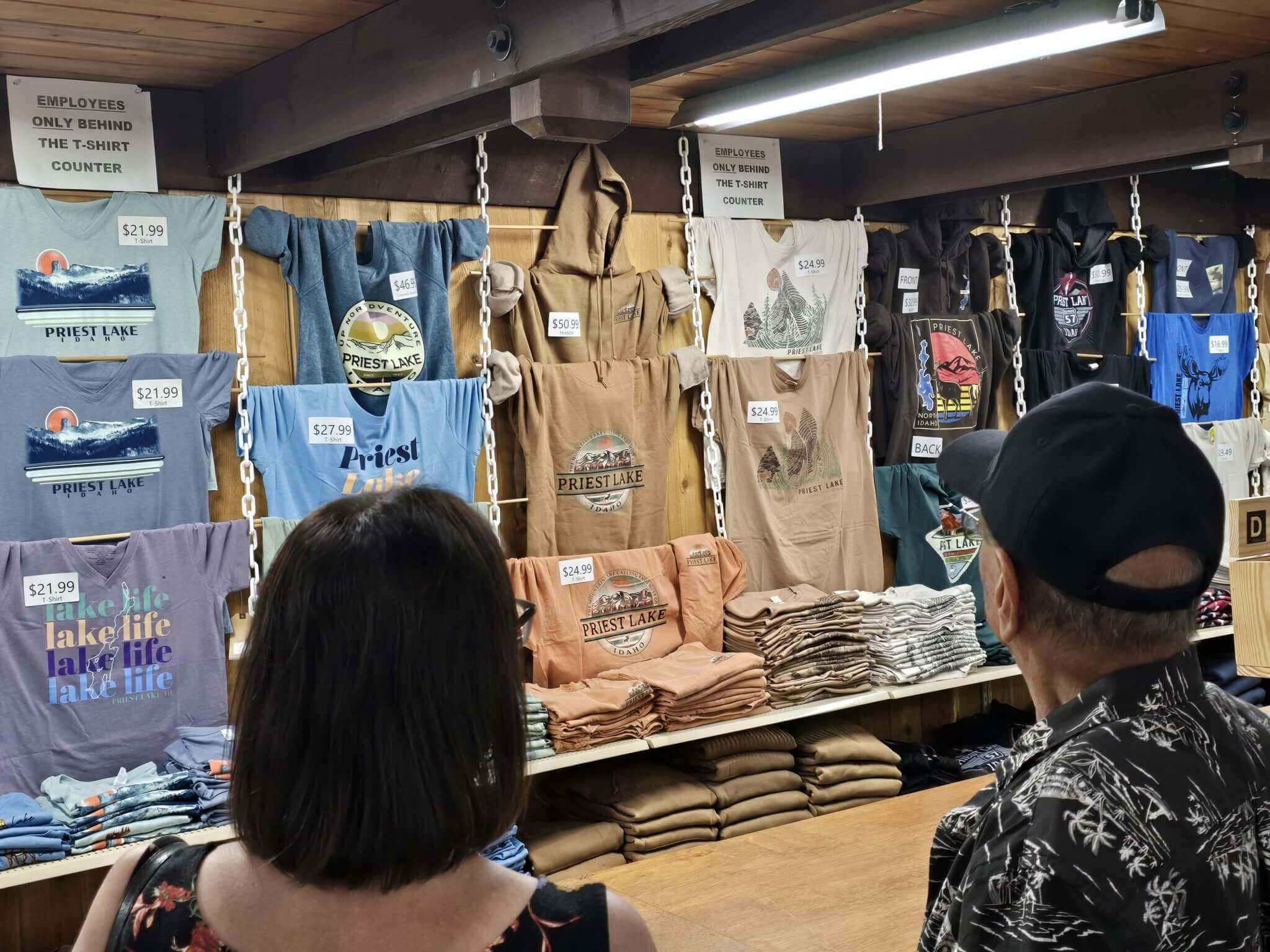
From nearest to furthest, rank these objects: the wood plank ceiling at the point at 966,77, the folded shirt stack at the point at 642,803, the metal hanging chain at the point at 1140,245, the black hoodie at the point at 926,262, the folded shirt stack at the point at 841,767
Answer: the wood plank ceiling at the point at 966,77 < the folded shirt stack at the point at 642,803 < the folded shirt stack at the point at 841,767 < the black hoodie at the point at 926,262 < the metal hanging chain at the point at 1140,245

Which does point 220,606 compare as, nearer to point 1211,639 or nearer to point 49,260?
point 49,260

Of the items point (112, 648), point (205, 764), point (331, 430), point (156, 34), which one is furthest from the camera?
point (331, 430)

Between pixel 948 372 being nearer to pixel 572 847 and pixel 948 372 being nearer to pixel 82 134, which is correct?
pixel 572 847

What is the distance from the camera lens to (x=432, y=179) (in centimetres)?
438

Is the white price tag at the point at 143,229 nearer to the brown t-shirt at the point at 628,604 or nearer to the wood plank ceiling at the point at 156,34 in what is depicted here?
the wood plank ceiling at the point at 156,34

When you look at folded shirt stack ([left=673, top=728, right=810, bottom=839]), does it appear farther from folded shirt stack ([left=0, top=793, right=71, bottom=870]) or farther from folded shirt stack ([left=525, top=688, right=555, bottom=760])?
folded shirt stack ([left=0, top=793, right=71, bottom=870])

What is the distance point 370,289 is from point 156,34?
Result: 112 cm

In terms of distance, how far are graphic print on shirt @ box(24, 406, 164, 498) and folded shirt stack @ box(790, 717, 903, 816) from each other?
2554 millimetres

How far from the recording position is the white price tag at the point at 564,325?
14.8 ft

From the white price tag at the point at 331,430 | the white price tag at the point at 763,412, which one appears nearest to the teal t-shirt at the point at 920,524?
the white price tag at the point at 763,412

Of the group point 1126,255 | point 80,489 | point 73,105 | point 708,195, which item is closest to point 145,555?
point 80,489

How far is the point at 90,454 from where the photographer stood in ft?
12.1

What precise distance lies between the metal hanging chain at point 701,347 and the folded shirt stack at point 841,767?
864mm

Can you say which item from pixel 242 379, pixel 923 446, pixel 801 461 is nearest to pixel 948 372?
pixel 923 446
